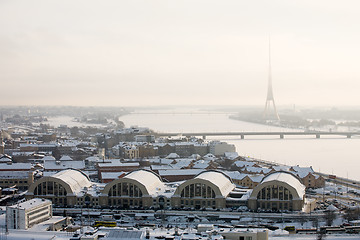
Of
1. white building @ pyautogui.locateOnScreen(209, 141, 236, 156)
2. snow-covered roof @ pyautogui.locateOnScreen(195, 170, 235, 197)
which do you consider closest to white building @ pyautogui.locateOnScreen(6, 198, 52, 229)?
snow-covered roof @ pyautogui.locateOnScreen(195, 170, 235, 197)

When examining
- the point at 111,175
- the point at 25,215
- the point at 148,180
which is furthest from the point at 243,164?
the point at 25,215

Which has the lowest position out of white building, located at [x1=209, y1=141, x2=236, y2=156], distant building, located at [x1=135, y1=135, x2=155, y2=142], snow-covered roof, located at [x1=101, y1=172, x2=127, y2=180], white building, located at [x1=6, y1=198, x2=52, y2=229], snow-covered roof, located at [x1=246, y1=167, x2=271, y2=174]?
white building, located at [x1=6, y1=198, x2=52, y2=229]

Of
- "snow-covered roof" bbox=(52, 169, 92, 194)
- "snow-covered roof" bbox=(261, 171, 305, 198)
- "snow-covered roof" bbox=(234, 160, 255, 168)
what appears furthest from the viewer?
"snow-covered roof" bbox=(234, 160, 255, 168)

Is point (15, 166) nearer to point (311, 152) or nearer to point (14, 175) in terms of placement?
point (14, 175)

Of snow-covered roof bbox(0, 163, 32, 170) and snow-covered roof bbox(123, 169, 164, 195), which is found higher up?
snow-covered roof bbox(0, 163, 32, 170)

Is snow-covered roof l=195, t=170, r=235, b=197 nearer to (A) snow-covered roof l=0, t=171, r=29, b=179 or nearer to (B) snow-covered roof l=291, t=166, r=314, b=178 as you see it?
(B) snow-covered roof l=291, t=166, r=314, b=178

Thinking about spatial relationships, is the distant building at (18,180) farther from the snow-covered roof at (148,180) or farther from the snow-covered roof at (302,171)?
the snow-covered roof at (302,171)

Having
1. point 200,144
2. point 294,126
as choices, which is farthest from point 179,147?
point 294,126

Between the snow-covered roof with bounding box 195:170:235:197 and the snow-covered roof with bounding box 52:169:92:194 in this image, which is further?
the snow-covered roof with bounding box 52:169:92:194
